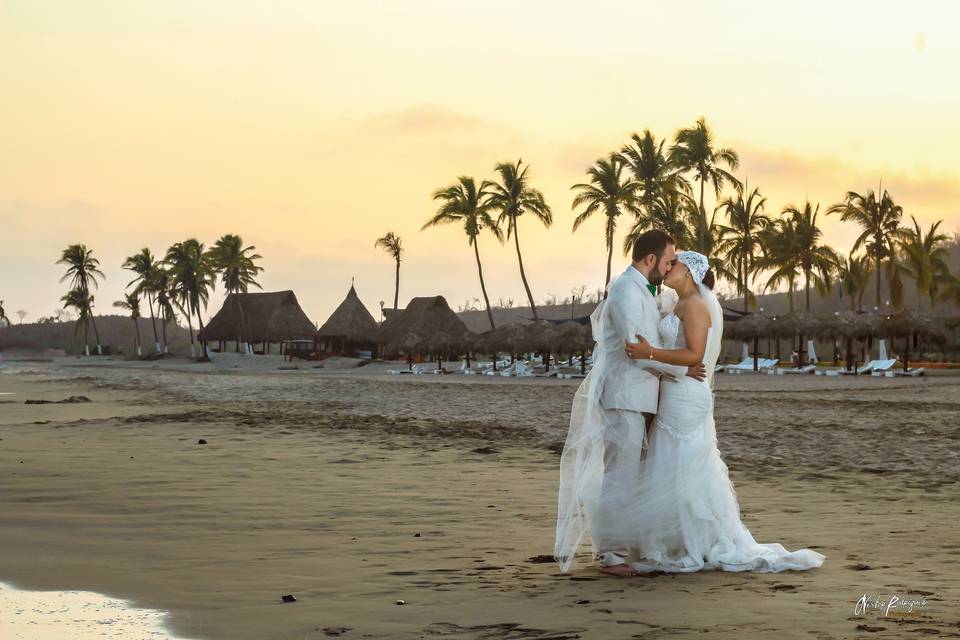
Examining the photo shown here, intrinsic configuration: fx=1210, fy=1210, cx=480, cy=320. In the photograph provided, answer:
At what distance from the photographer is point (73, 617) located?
477 centimetres

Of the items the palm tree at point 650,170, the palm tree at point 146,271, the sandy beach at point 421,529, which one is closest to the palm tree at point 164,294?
the palm tree at point 146,271

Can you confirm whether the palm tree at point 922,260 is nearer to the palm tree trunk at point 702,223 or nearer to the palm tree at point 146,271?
the palm tree trunk at point 702,223

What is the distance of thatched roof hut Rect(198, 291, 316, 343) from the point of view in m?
79.1

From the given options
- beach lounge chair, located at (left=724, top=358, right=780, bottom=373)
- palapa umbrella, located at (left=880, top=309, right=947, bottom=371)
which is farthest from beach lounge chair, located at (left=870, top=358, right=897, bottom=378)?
beach lounge chair, located at (left=724, top=358, right=780, bottom=373)

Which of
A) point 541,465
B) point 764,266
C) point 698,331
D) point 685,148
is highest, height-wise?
point 685,148

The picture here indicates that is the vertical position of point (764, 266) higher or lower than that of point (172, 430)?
higher

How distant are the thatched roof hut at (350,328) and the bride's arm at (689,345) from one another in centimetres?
6420

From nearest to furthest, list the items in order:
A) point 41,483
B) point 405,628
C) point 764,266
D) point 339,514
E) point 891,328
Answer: point 405,628
point 339,514
point 41,483
point 891,328
point 764,266

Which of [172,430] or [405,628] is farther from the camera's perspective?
[172,430]

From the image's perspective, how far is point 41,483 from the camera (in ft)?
30.5

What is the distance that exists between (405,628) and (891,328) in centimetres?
3998

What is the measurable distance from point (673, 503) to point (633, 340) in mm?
779

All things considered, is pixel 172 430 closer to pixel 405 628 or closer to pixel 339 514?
pixel 339 514

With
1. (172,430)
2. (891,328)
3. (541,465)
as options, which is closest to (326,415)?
(172,430)
